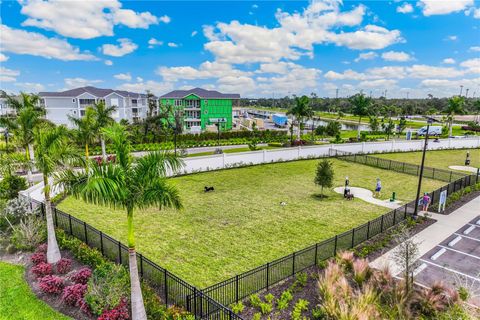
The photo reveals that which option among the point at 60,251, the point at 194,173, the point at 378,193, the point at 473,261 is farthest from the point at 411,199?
the point at 60,251

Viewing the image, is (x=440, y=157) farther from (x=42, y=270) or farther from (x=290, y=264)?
(x=42, y=270)

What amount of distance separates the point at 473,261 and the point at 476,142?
1577 inches

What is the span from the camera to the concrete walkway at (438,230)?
12.2 m

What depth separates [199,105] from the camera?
220 feet

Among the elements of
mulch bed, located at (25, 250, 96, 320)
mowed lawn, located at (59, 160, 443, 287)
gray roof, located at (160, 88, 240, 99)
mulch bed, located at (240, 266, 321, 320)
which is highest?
gray roof, located at (160, 88, 240, 99)

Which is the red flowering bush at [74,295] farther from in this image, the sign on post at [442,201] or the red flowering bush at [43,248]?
the sign on post at [442,201]

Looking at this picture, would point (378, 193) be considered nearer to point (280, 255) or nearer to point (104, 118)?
point (280, 255)

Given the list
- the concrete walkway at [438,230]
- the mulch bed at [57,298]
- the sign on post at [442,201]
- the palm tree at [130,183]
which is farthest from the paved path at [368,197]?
the mulch bed at [57,298]

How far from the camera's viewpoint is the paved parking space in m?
11.0

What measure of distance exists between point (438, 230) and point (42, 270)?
57.0 ft

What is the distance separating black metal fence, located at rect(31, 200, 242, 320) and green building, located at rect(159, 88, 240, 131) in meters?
51.8

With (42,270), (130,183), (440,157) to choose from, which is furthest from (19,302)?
(440,157)

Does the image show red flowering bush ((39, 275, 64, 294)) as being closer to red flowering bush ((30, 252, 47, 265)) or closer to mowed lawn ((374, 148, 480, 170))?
red flowering bush ((30, 252, 47, 265))

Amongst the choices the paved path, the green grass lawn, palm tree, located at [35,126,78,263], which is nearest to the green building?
the paved path
